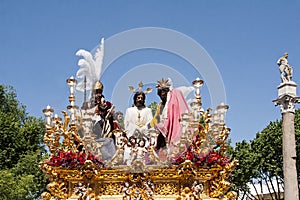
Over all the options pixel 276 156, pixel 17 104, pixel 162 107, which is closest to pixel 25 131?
pixel 17 104

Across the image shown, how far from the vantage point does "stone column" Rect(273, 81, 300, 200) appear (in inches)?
591

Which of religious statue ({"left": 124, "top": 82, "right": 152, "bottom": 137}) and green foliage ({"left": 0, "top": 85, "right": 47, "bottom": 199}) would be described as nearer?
religious statue ({"left": 124, "top": 82, "right": 152, "bottom": 137})

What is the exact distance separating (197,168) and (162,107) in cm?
116

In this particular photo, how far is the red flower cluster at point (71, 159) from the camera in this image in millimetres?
7273

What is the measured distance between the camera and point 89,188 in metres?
7.28

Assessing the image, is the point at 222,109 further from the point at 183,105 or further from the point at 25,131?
the point at 25,131

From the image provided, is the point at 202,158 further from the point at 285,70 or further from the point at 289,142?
the point at 285,70

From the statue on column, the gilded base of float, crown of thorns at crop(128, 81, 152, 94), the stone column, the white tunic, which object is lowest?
the gilded base of float

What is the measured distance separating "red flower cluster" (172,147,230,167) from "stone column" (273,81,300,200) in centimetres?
827

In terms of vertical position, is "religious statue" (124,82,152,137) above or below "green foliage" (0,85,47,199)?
below

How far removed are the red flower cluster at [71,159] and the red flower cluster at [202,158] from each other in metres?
1.16

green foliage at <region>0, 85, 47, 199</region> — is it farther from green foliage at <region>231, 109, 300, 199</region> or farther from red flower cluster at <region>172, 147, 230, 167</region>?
red flower cluster at <region>172, 147, 230, 167</region>

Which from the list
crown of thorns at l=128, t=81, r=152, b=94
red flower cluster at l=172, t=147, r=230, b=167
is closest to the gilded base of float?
red flower cluster at l=172, t=147, r=230, b=167

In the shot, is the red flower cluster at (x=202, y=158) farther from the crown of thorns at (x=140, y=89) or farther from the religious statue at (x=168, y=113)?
the crown of thorns at (x=140, y=89)
